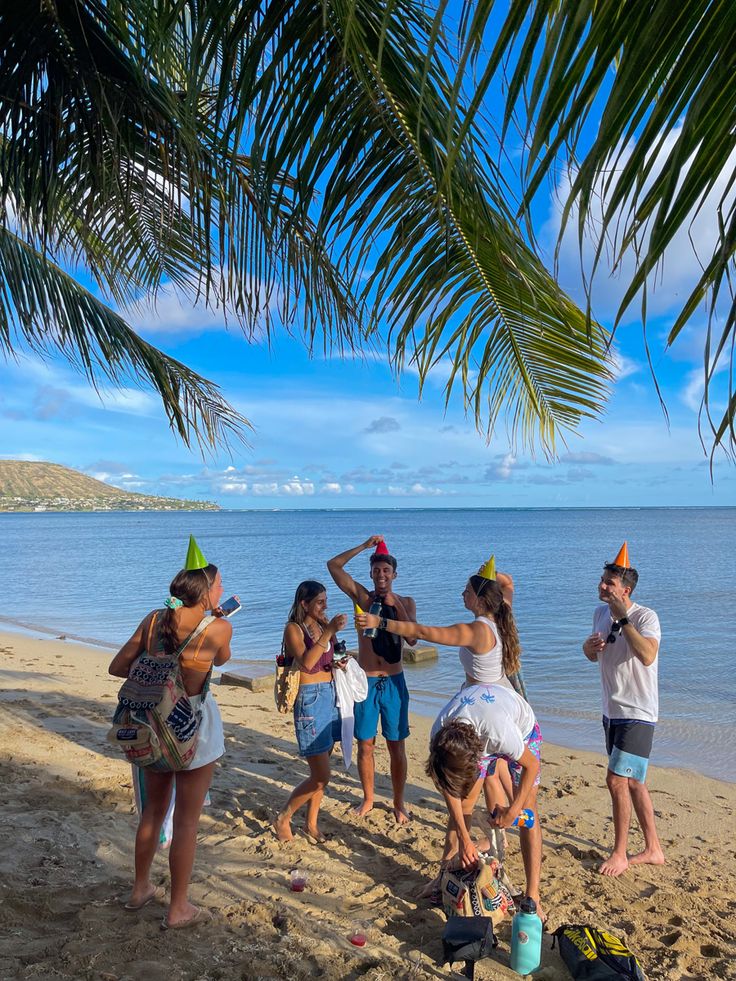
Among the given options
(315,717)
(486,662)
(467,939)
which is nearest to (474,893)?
(467,939)

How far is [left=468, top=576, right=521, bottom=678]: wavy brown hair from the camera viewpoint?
14.0 ft

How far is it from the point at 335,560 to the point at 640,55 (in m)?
4.56

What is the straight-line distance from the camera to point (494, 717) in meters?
3.64

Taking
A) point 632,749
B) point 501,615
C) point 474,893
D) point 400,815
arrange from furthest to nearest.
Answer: point 400,815, point 632,749, point 501,615, point 474,893

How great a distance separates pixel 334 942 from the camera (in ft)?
11.6

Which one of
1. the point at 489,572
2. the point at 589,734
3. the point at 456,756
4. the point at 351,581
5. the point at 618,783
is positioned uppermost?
the point at 489,572

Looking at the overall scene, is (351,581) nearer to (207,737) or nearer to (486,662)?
(486,662)

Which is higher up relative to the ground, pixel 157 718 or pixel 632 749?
pixel 157 718

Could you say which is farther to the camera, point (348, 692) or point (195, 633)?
point (348, 692)

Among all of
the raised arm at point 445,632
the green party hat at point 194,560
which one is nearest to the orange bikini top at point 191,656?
the green party hat at point 194,560

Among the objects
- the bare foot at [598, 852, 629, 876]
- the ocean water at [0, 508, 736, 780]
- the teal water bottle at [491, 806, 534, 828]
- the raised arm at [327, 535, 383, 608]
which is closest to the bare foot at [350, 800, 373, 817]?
the raised arm at [327, 535, 383, 608]

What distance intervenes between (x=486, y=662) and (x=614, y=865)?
163 centimetres

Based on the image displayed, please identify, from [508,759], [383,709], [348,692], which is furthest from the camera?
[383,709]

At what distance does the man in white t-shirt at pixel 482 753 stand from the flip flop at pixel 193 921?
4.23 ft
